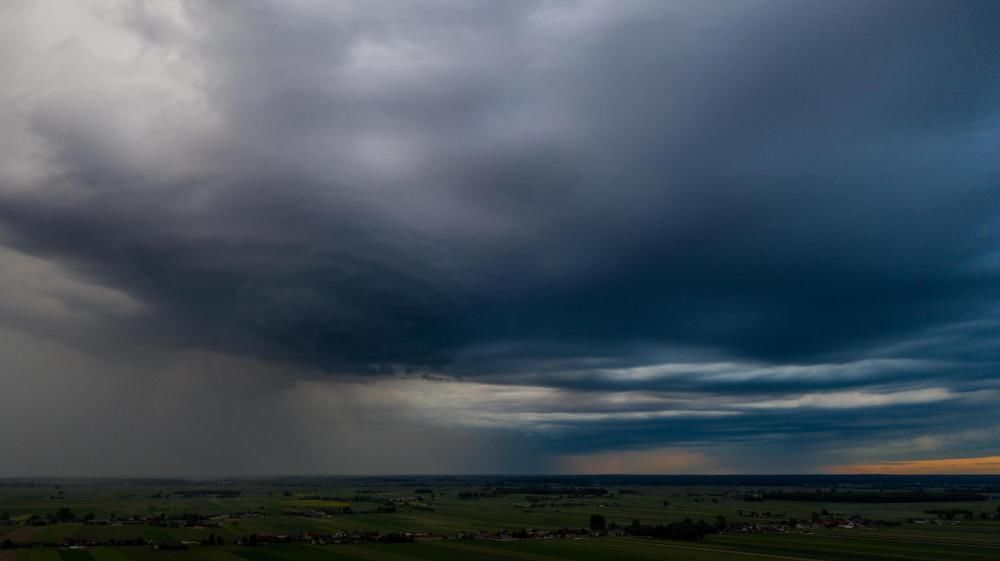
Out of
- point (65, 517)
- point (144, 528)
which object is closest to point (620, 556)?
point (144, 528)

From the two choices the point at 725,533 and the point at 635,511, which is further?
the point at 635,511

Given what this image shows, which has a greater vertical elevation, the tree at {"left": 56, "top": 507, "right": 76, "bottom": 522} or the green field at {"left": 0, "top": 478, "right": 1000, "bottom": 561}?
the green field at {"left": 0, "top": 478, "right": 1000, "bottom": 561}

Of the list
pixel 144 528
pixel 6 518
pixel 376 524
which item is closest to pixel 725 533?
pixel 376 524

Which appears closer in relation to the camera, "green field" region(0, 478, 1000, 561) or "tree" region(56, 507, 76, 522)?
"green field" region(0, 478, 1000, 561)

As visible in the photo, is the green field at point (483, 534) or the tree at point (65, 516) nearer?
the green field at point (483, 534)

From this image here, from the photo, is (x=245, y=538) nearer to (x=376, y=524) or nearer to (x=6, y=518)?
(x=376, y=524)

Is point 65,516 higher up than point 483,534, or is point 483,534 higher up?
point 483,534

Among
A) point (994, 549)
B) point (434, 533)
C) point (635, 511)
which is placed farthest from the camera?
point (635, 511)

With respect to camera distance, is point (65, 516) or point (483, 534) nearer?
point (483, 534)

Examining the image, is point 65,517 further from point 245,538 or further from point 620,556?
point 620,556

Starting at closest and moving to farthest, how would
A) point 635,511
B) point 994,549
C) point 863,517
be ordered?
point 994,549
point 863,517
point 635,511

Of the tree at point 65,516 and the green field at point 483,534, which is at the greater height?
the green field at point 483,534
